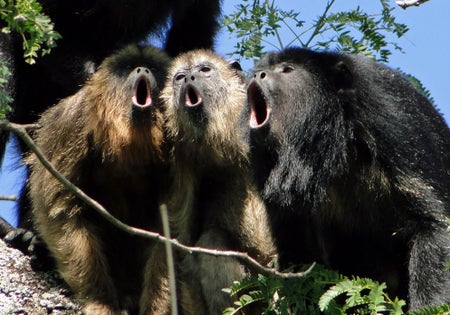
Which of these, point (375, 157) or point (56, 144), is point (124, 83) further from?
point (375, 157)

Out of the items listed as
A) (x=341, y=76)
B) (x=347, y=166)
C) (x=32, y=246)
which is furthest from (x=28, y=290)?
(x=341, y=76)

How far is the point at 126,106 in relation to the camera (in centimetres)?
556

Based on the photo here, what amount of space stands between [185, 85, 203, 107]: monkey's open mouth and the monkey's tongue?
221 mm

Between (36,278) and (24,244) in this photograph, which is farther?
(24,244)

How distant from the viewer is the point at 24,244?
580cm

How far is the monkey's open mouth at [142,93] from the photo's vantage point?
5543 mm

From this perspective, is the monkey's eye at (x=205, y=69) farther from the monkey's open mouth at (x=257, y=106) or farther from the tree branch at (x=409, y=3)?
the tree branch at (x=409, y=3)

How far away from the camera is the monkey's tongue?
555 centimetres

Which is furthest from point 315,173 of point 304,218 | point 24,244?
point 24,244

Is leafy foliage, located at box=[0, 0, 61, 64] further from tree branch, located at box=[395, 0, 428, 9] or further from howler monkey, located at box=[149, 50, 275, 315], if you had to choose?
tree branch, located at box=[395, 0, 428, 9]

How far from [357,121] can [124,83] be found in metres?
1.40

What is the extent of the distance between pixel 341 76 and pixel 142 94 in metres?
1.19

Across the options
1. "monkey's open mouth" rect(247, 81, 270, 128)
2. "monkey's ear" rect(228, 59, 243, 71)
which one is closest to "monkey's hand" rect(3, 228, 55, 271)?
"monkey's open mouth" rect(247, 81, 270, 128)

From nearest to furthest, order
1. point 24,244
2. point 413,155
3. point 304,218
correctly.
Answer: point 413,155 < point 304,218 < point 24,244
